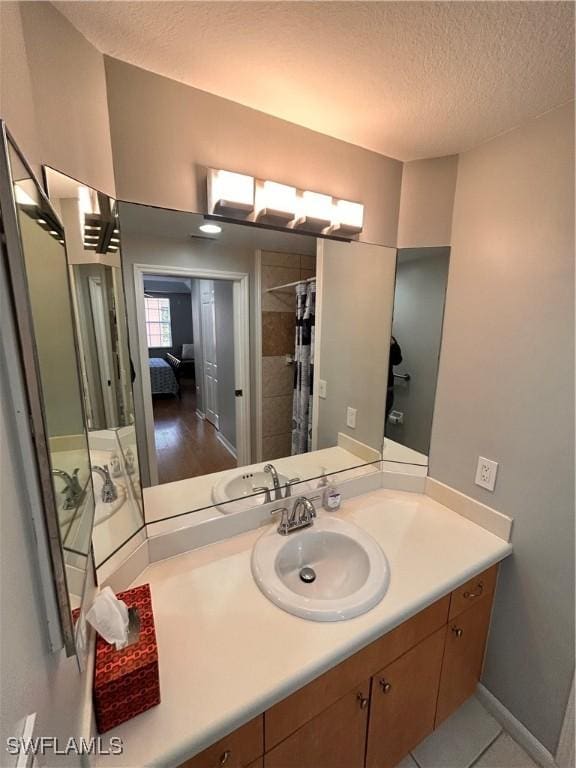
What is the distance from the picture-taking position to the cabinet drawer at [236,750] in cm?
73

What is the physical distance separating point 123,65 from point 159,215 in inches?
14.8

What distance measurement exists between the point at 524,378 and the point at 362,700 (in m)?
1.18

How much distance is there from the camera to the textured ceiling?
0.74m

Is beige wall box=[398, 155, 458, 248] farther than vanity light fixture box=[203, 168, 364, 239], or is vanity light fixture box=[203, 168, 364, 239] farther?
beige wall box=[398, 155, 458, 248]

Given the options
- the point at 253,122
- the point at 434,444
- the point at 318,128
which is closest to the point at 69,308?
the point at 253,122

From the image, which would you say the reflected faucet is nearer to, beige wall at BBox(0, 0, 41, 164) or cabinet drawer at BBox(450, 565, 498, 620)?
cabinet drawer at BBox(450, 565, 498, 620)

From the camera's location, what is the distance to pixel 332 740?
952 millimetres

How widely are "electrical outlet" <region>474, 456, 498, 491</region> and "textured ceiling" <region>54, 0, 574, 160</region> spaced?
1240 millimetres

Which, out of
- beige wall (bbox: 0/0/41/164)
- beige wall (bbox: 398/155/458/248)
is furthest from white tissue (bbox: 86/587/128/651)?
beige wall (bbox: 398/155/458/248)

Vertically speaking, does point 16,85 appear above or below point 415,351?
above

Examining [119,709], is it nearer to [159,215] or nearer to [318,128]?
[159,215]

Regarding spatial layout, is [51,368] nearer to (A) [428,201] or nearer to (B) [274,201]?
(B) [274,201]

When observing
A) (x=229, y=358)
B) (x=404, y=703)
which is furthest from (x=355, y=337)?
(x=404, y=703)

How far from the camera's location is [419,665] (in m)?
1.13
